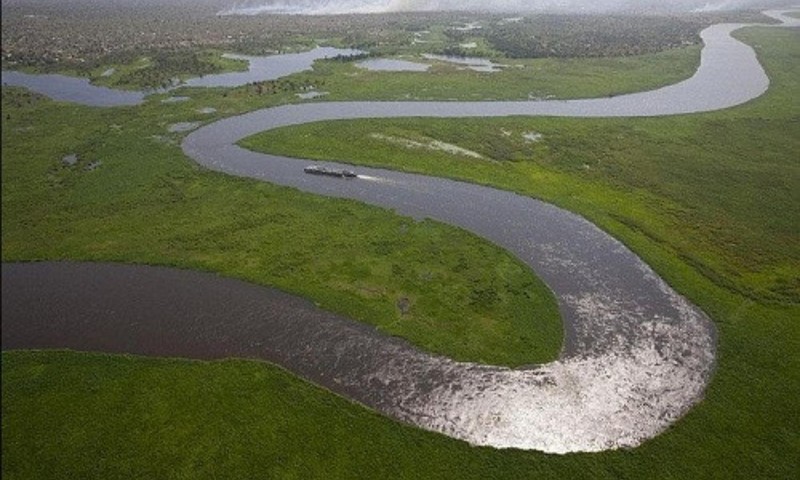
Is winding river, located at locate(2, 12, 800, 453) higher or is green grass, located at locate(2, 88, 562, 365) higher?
green grass, located at locate(2, 88, 562, 365)

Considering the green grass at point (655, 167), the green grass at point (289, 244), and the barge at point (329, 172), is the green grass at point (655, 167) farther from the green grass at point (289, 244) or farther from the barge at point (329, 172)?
the green grass at point (289, 244)

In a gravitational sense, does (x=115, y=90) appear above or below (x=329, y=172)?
above

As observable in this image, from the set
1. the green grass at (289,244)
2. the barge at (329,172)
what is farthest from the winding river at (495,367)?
the barge at (329,172)

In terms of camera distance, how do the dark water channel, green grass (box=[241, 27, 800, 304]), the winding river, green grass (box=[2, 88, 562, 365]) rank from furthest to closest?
the dark water channel → green grass (box=[241, 27, 800, 304]) → green grass (box=[2, 88, 562, 365]) → the winding river

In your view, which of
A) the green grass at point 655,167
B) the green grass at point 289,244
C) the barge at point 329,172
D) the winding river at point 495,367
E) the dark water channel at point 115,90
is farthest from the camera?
the dark water channel at point 115,90

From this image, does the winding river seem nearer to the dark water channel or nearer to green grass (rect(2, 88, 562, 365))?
green grass (rect(2, 88, 562, 365))

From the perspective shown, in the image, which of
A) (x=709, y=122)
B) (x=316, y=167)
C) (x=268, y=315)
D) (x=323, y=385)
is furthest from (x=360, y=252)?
(x=709, y=122)

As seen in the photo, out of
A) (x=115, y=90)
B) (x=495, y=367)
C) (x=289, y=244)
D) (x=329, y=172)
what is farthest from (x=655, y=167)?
(x=115, y=90)

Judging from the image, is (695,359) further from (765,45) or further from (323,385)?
(765,45)

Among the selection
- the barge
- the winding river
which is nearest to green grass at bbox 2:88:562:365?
the winding river

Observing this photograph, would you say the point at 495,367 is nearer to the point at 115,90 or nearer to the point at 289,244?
the point at 289,244
